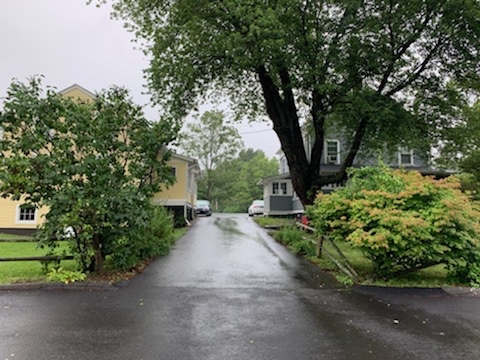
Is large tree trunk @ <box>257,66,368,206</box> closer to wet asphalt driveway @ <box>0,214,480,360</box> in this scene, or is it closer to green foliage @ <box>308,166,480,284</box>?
green foliage @ <box>308,166,480,284</box>

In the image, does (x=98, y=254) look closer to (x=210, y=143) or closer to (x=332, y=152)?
(x=332, y=152)

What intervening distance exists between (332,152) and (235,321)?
76.2 ft

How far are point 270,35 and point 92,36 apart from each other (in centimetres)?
988

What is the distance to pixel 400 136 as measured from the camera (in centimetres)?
1517

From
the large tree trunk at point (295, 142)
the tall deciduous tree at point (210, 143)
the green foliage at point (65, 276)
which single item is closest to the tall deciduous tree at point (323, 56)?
the large tree trunk at point (295, 142)

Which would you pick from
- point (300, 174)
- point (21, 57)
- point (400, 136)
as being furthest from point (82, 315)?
point (21, 57)

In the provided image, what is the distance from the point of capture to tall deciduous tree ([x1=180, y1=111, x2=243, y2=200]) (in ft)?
175

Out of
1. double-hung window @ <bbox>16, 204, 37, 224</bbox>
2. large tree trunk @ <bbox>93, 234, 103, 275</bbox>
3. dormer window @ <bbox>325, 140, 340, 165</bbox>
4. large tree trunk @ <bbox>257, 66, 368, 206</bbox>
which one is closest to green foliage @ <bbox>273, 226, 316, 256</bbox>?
large tree trunk @ <bbox>257, 66, 368, 206</bbox>

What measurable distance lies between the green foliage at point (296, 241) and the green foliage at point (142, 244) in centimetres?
449

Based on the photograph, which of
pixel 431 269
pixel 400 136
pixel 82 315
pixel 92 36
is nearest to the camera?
pixel 82 315

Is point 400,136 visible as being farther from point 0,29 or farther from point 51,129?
point 0,29

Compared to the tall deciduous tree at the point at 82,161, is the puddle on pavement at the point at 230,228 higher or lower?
lower

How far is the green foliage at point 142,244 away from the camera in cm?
872

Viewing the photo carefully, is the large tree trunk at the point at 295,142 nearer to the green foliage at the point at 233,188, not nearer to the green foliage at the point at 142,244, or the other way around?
the green foliage at the point at 142,244
